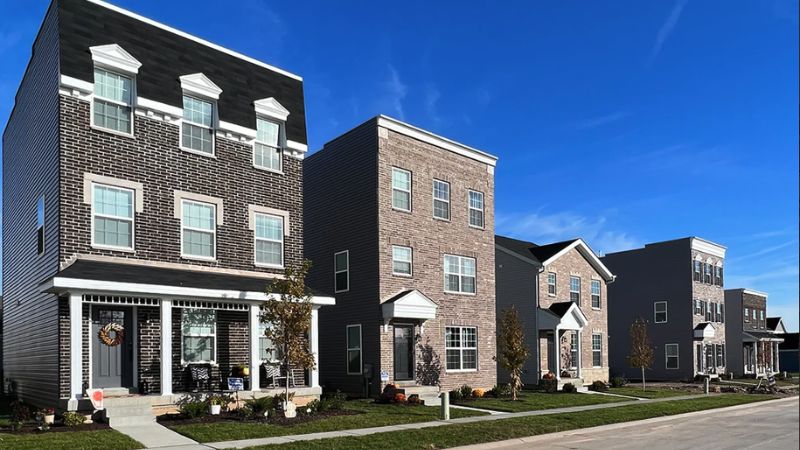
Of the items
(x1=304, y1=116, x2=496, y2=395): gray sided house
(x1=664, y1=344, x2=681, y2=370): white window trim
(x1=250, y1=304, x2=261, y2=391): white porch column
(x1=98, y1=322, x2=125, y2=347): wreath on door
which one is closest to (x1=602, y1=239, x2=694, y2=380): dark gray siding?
(x1=664, y1=344, x2=681, y2=370): white window trim

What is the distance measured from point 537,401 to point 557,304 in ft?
33.5

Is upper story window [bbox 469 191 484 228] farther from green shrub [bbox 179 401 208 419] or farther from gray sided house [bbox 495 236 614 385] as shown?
green shrub [bbox 179 401 208 419]

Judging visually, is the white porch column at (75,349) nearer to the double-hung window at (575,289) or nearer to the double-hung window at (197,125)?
the double-hung window at (197,125)

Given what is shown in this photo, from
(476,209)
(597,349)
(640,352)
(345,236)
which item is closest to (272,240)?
(345,236)

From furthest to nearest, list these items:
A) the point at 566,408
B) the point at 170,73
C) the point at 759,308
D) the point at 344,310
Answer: the point at 759,308, the point at 344,310, the point at 566,408, the point at 170,73

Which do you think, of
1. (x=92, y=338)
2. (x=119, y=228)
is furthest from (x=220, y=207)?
(x=92, y=338)

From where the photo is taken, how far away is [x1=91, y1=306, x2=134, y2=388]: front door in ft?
61.7

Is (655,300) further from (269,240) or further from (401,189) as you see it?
(269,240)

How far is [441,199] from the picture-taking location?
29.6 meters

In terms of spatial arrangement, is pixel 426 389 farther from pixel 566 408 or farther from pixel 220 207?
pixel 220 207

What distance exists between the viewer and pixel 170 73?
846 inches

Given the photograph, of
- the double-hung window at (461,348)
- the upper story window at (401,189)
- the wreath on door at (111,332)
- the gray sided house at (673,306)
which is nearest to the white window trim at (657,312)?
the gray sided house at (673,306)

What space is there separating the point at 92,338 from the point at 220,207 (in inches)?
222

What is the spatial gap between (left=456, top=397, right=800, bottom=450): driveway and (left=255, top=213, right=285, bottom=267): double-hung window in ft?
34.6
